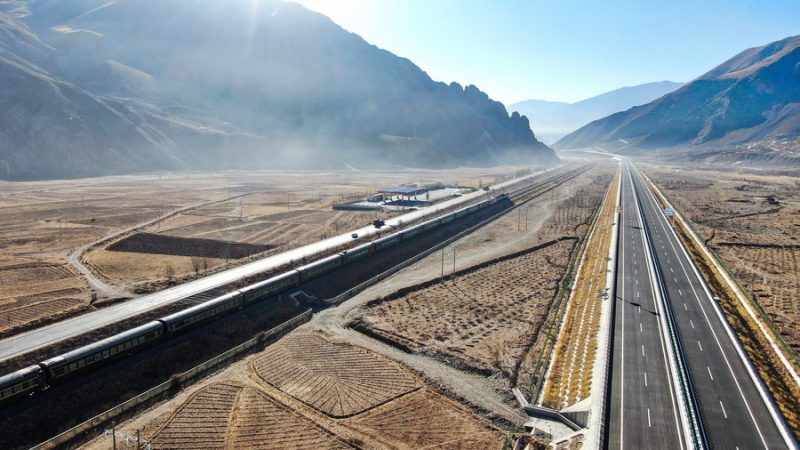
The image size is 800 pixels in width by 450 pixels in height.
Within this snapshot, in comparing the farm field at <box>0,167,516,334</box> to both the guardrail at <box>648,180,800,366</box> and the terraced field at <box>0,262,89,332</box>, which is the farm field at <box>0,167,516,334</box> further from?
the guardrail at <box>648,180,800,366</box>

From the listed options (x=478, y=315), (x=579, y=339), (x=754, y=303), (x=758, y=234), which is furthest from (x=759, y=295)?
(x=758, y=234)

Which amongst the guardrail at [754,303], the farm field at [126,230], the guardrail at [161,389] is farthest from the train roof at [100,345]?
the guardrail at [754,303]

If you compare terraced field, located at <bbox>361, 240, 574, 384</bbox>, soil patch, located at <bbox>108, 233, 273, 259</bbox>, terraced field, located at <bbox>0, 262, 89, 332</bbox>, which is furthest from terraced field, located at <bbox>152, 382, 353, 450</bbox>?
soil patch, located at <bbox>108, 233, 273, 259</bbox>

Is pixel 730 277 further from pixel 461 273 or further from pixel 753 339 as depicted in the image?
pixel 461 273

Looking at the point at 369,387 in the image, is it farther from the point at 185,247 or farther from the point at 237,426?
the point at 185,247

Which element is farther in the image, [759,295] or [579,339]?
[759,295]
